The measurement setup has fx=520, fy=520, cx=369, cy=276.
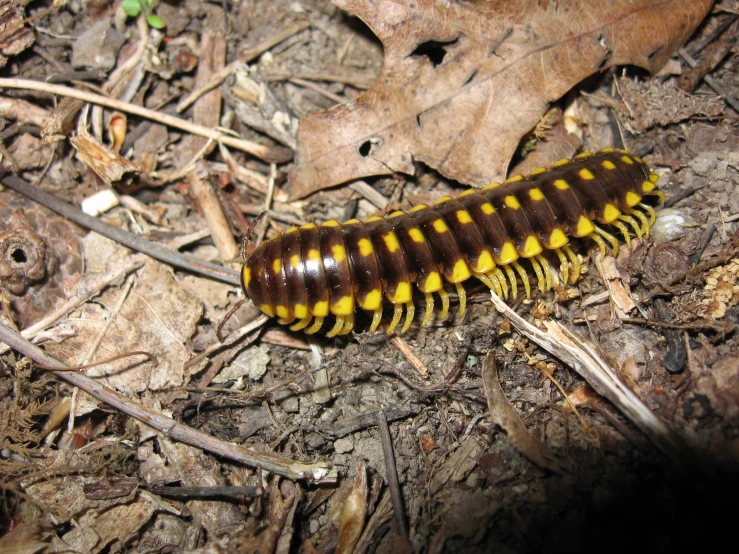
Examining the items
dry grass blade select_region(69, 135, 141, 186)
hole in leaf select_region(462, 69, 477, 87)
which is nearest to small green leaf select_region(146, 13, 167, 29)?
dry grass blade select_region(69, 135, 141, 186)

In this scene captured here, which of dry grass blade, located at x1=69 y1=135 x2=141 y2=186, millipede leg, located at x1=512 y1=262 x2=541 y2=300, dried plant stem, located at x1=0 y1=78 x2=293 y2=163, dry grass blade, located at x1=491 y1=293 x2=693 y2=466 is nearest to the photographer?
dry grass blade, located at x1=491 y1=293 x2=693 y2=466

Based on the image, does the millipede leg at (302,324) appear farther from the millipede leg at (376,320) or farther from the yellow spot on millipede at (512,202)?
the yellow spot on millipede at (512,202)

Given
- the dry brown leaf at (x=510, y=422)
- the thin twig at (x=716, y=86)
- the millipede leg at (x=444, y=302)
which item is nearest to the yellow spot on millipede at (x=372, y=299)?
the millipede leg at (x=444, y=302)

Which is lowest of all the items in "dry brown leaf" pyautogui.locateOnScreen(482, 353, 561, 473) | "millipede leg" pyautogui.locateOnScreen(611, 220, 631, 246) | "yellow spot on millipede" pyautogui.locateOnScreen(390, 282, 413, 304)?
"dry brown leaf" pyautogui.locateOnScreen(482, 353, 561, 473)

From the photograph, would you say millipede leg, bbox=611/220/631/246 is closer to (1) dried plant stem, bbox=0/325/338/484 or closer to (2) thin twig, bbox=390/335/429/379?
(2) thin twig, bbox=390/335/429/379

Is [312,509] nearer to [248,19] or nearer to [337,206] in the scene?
[337,206]

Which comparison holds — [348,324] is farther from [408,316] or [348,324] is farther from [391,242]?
[391,242]
